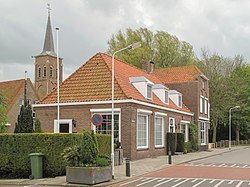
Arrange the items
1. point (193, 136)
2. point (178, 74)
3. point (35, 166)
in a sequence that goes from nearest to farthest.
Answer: point (35, 166) → point (193, 136) → point (178, 74)

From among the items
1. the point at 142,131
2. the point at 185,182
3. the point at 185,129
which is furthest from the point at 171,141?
the point at 185,182

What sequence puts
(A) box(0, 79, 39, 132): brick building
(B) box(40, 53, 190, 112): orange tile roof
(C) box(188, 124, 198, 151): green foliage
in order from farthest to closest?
(A) box(0, 79, 39, 132): brick building
(C) box(188, 124, 198, 151): green foliage
(B) box(40, 53, 190, 112): orange tile roof

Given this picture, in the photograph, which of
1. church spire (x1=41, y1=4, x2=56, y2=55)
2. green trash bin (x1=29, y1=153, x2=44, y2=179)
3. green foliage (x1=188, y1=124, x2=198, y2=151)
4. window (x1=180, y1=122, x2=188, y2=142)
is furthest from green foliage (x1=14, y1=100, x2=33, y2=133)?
church spire (x1=41, y1=4, x2=56, y2=55)

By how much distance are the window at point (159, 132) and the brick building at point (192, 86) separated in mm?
10253

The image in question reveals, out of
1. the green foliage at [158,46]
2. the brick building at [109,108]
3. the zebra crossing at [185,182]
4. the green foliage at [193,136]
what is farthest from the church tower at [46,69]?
the zebra crossing at [185,182]

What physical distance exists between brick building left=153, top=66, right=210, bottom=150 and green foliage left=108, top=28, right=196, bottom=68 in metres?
11.7

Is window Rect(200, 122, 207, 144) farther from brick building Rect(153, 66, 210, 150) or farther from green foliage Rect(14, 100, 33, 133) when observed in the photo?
green foliage Rect(14, 100, 33, 133)

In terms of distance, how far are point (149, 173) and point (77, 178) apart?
196 inches

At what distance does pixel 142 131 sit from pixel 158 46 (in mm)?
29455

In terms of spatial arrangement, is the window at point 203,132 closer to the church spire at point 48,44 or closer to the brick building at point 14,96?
the brick building at point 14,96

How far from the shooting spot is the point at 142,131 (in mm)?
27656

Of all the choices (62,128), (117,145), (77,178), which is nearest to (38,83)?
(62,128)

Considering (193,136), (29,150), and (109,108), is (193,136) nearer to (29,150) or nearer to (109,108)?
(109,108)

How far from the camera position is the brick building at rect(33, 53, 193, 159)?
25.6 meters
